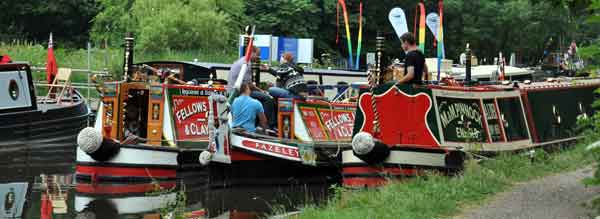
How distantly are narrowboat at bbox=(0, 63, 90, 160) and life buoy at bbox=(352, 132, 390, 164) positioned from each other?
35.9 ft

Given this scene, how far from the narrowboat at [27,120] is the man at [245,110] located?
24.3ft

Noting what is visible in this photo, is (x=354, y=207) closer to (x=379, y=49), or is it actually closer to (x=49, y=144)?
(x=379, y=49)

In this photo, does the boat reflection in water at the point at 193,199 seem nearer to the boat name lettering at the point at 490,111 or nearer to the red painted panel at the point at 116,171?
the red painted panel at the point at 116,171

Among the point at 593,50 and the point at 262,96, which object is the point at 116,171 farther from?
the point at 593,50

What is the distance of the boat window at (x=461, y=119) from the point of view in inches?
682

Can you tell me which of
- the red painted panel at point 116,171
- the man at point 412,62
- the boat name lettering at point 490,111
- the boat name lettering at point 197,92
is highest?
the man at point 412,62

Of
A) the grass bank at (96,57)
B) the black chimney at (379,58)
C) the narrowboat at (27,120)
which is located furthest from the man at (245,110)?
the grass bank at (96,57)

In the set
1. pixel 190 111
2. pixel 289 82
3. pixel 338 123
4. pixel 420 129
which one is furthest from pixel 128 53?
pixel 420 129

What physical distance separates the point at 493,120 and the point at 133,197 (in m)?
5.90

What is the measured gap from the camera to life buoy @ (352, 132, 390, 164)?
16281 millimetres

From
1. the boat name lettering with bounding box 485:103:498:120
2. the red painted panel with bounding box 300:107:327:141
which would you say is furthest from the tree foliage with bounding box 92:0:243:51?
the boat name lettering with bounding box 485:103:498:120

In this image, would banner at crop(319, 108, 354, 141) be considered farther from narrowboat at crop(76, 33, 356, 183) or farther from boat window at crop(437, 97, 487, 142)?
boat window at crop(437, 97, 487, 142)

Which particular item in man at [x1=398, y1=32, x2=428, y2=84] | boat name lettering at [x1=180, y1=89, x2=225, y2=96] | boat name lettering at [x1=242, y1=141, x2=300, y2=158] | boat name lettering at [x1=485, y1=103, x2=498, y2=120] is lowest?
boat name lettering at [x1=242, y1=141, x2=300, y2=158]

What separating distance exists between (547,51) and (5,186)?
1954 inches
